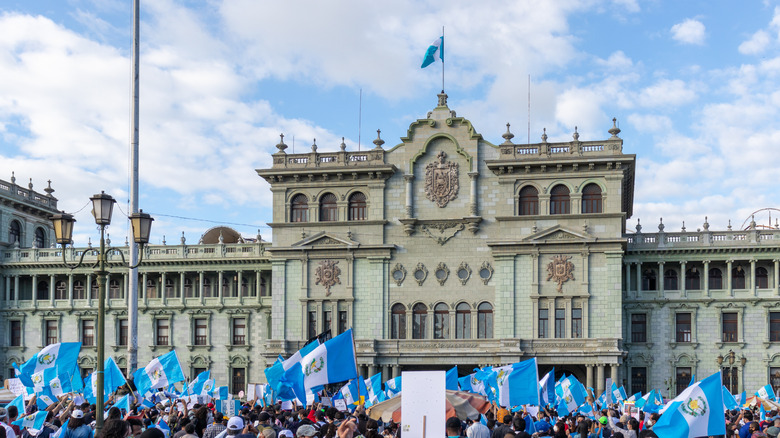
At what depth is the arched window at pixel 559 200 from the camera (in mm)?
53406

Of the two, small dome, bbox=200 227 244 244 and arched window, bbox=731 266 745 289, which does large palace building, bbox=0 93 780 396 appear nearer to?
arched window, bbox=731 266 745 289

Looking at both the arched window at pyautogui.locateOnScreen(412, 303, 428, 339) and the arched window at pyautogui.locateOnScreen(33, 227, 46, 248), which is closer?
the arched window at pyautogui.locateOnScreen(412, 303, 428, 339)

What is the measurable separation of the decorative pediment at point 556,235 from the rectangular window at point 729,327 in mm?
10316

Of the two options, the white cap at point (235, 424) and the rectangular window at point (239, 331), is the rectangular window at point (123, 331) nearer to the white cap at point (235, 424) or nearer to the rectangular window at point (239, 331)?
the rectangular window at point (239, 331)

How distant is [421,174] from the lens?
181 feet

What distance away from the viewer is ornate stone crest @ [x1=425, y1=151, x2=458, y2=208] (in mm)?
54781

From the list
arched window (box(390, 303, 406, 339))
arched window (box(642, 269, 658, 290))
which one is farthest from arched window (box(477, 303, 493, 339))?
arched window (box(642, 269, 658, 290))

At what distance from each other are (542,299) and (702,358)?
1031cm

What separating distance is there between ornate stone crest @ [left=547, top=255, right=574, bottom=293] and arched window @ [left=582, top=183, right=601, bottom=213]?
3089 millimetres

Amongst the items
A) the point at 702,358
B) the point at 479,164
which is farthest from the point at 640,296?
the point at 479,164

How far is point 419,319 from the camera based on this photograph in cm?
5459

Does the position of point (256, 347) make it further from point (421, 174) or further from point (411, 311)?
point (421, 174)

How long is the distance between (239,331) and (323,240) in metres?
9.92

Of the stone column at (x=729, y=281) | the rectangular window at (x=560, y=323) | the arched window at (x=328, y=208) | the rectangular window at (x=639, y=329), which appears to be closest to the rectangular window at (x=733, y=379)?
the stone column at (x=729, y=281)
